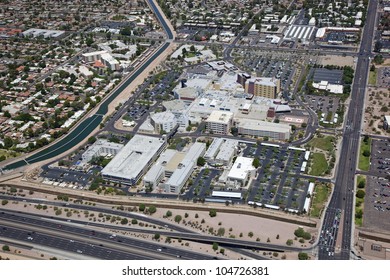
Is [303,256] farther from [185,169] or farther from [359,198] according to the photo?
[185,169]

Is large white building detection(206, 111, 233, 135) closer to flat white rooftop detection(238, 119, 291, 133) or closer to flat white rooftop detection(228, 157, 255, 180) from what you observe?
flat white rooftop detection(238, 119, 291, 133)

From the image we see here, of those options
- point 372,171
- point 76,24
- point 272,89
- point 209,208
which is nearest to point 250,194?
point 209,208

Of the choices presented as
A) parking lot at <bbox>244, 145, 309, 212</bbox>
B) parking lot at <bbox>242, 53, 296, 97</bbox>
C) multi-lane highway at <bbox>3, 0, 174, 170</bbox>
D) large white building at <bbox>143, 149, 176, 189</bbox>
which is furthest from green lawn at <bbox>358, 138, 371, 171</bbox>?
multi-lane highway at <bbox>3, 0, 174, 170</bbox>

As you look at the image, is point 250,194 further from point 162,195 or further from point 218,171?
point 162,195

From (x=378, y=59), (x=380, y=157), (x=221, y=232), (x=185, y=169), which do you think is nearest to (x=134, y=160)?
(x=185, y=169)

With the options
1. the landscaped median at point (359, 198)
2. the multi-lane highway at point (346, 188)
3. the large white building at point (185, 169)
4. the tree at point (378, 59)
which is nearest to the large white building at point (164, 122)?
the large white building at point (185, 169)

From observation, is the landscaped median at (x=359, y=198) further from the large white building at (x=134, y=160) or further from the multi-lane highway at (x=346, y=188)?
the large white building at (x=134, y=160)
